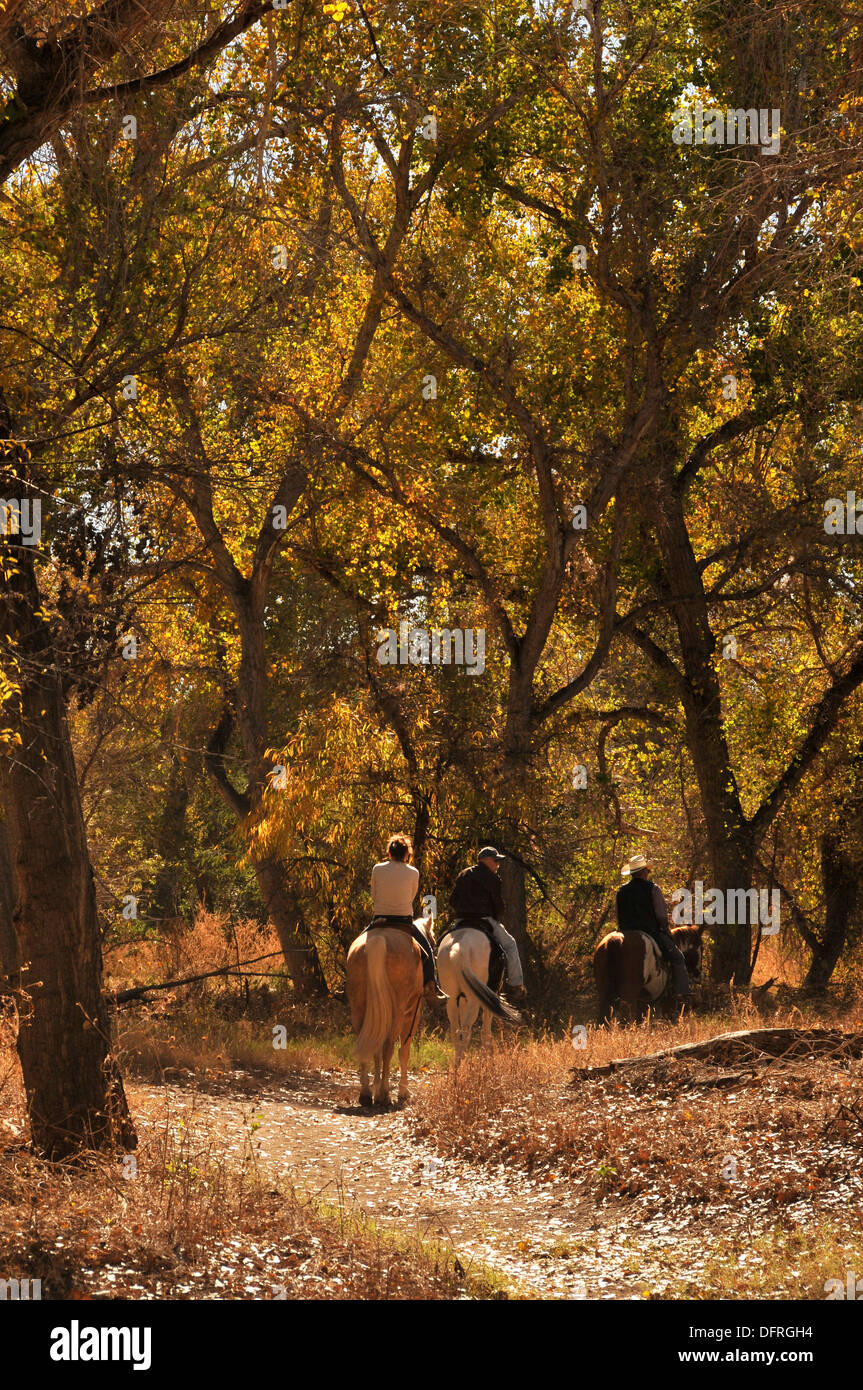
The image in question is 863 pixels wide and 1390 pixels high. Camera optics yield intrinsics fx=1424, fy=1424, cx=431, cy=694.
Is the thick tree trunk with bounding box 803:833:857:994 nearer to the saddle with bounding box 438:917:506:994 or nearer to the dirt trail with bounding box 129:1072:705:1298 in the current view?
the saddle with bounding box 438:917:506:994

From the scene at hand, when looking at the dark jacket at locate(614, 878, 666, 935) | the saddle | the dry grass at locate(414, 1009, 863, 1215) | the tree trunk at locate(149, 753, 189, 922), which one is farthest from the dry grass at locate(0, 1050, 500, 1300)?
the tree trunk at locate(149, 753, 189, 922)

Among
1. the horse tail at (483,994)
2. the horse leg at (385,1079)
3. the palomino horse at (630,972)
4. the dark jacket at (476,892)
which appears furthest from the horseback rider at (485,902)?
the palomino horse at (630,972)

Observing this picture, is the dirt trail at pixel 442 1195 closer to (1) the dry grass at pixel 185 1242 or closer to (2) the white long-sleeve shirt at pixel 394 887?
(1) the dry grass at pixel 185 1242

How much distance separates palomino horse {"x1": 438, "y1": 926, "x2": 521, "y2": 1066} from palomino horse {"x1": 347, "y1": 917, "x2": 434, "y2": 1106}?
64cm

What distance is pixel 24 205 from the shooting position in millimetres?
10516

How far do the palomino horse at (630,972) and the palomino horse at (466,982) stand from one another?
2.52m

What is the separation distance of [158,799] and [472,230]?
14.0m

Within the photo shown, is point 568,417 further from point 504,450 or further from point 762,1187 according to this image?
point 762,1187

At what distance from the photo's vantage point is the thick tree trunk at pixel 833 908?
24.4m

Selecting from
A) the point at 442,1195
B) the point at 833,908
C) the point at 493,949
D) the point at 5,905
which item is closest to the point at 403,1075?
the point at 493,949

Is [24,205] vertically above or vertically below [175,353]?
above

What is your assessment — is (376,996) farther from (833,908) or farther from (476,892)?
(833,908)

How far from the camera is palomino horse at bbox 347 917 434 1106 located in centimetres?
1368

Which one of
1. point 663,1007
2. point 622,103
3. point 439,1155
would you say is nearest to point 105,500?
point 439,1155
